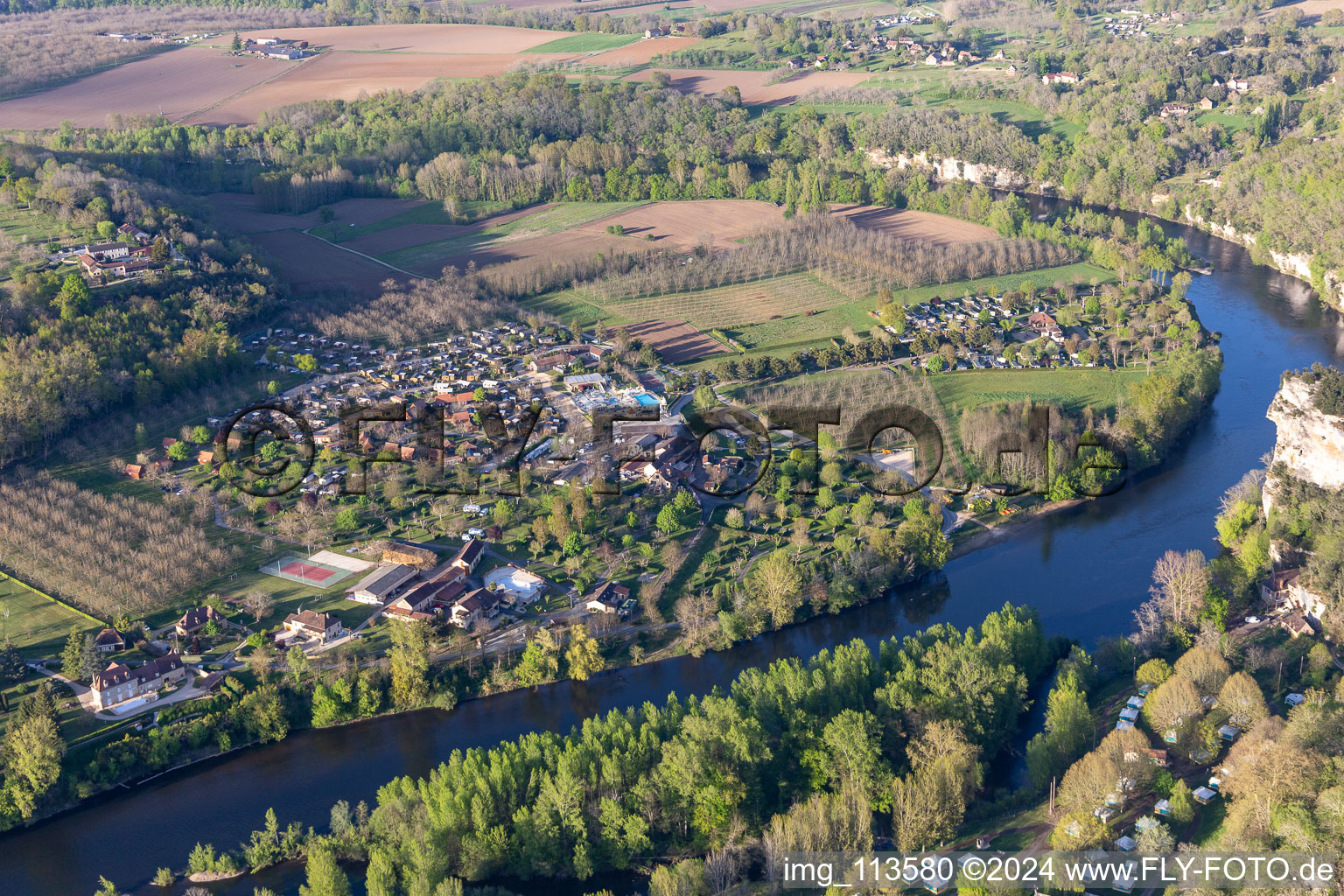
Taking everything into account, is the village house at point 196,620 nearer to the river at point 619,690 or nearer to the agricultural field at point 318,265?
the river at point 619,690

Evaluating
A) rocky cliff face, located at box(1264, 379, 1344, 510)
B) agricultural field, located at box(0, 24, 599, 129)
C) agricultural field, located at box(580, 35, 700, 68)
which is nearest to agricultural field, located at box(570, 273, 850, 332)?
rocky cliff face, located at box(1264, 379, 1344, 510)

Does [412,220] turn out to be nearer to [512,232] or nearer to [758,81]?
[512,232]

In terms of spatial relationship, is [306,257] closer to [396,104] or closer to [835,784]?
[396,104]

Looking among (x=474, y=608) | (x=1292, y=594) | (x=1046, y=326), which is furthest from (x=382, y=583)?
(x=1046, y=326)

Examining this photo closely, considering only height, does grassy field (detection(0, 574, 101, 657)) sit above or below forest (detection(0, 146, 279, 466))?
below

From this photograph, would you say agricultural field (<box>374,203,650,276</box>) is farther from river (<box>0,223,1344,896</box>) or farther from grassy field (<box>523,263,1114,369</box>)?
river (<box>0,223,1344,896</box>)
